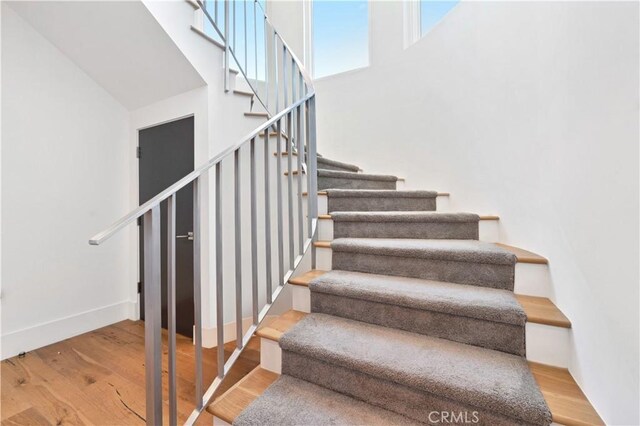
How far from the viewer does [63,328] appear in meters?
2.26

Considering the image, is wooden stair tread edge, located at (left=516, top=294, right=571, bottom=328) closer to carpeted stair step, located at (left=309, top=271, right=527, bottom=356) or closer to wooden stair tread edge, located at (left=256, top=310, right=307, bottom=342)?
carpeted stair step, located at (left=309, top=271, right=527, bottom=356)

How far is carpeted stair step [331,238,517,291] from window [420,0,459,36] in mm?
2386

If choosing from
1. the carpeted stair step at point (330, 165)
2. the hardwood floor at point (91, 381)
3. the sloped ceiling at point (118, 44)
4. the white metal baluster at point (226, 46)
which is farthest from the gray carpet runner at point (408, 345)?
the sloped ceiling at point (118, 44)

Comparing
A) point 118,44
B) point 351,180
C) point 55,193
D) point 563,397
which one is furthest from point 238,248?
point 55,193

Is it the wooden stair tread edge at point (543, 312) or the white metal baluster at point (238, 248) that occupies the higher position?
the white metal baluster at point (238, 248)

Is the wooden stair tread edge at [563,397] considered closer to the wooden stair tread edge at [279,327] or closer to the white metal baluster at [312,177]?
the wooden stair tread edge at [279,327]

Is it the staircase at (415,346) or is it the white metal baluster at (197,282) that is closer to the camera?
the staircase at (415,346)

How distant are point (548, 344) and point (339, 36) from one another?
3.82 m

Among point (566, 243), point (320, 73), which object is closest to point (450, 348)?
point (566, 243)

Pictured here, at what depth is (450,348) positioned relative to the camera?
1.10 meters

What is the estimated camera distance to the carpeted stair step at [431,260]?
1323mm

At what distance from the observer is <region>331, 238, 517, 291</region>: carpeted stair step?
52.1 inches

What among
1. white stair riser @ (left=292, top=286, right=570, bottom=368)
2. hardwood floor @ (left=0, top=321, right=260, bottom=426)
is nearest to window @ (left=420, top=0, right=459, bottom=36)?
white stair riser @ (left=292, top=286, right=570, bottom=368)

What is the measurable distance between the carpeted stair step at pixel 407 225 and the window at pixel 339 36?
7.88 ft
